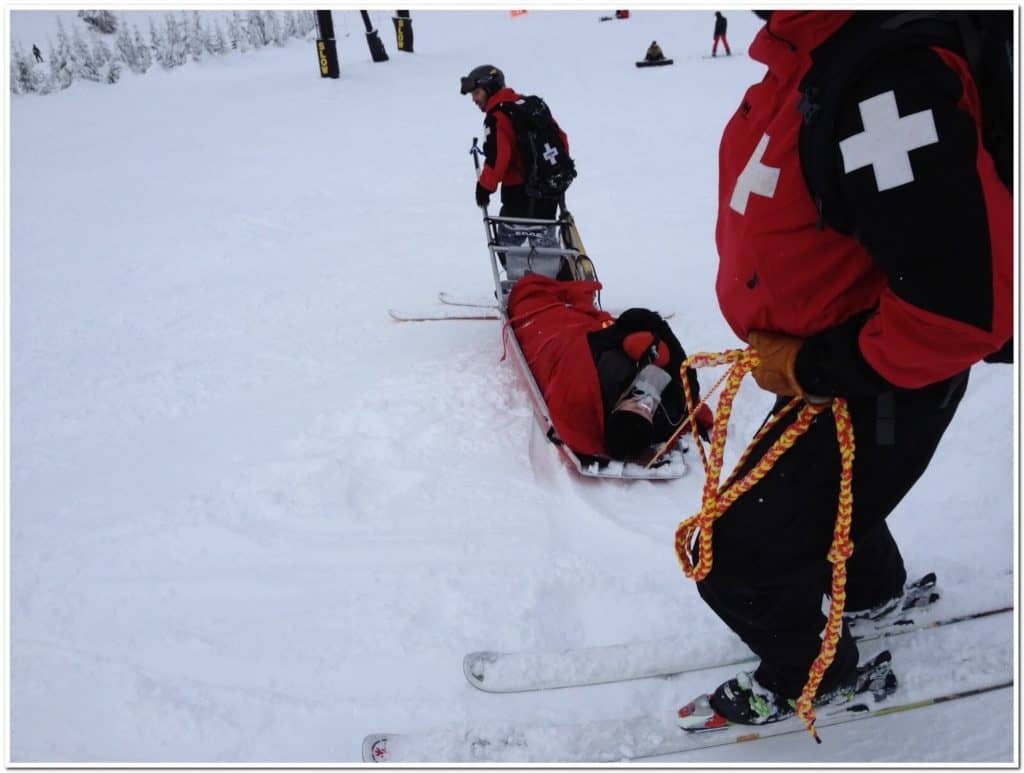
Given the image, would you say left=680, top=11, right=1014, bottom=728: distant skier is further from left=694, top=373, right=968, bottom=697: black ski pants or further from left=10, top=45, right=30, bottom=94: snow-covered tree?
left=10, top=45, right=30, bottom=94: snow-covered tree

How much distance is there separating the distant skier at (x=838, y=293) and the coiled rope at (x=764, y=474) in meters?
0.01

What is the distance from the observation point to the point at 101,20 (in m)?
15.2

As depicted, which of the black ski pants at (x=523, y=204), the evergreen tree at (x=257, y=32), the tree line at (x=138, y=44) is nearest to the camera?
the black ski pants at (x=523, y=204)

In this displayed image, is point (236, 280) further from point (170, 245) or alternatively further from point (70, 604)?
point (70, 604)

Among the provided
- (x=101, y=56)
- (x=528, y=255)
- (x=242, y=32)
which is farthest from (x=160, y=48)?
(x=528, y=255)

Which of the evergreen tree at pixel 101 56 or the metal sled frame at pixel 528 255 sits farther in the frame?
the evergreen tree at pixel 101 56

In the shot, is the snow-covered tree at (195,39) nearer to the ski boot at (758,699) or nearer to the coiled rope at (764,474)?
the coiled rope at (764,474)

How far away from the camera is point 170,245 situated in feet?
17.5

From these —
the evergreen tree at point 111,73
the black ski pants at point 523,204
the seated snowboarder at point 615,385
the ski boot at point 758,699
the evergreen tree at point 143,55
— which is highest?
the evergreen tree at point 143,55

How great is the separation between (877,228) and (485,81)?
3.53 meters

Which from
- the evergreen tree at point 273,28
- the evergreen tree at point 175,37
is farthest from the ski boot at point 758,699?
the evergreen tree at point 273,28

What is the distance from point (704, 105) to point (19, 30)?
13.8 meters

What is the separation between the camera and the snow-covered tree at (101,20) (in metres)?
15.0

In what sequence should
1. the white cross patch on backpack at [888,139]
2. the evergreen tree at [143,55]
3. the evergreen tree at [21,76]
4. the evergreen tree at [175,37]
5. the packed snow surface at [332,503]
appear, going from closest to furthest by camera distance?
1. the white cross patch on backpack at [888,139]
2. the packed snow surface at [332,503]
3. the evergreen tree at [21,76]
4. the evergreen tree at [143,55]
5. the evergreen tree at [175,37]
